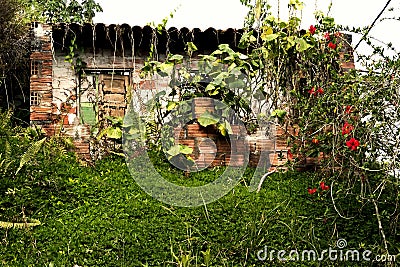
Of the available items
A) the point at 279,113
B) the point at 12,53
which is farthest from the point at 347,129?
the point at 12,53

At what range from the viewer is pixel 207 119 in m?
7.14

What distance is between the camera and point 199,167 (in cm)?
696

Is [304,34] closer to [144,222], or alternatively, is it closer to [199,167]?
[199,167]

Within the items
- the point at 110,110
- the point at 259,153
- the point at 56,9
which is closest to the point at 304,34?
the point at 259,153

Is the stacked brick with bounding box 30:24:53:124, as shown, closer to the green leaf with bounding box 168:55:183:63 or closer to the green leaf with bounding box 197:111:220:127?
the green leaf with bounding box 168:55:183:63

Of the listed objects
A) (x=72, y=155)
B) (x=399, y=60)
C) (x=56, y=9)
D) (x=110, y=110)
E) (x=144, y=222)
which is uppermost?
(x=56, y=9)

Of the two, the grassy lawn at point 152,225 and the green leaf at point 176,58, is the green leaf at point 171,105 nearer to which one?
the green leaf at point 176,58

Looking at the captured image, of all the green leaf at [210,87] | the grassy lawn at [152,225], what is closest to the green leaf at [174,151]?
the grassy lawn at [152,225]

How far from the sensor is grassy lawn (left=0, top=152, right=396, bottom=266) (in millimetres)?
5059

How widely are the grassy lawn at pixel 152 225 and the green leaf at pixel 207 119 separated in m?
1.04

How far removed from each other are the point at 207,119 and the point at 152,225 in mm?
2052

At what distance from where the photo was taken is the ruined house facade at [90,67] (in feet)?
25.6

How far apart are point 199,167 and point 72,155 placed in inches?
62.7

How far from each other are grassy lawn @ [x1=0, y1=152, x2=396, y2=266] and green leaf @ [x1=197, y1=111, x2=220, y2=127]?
3.41ft
